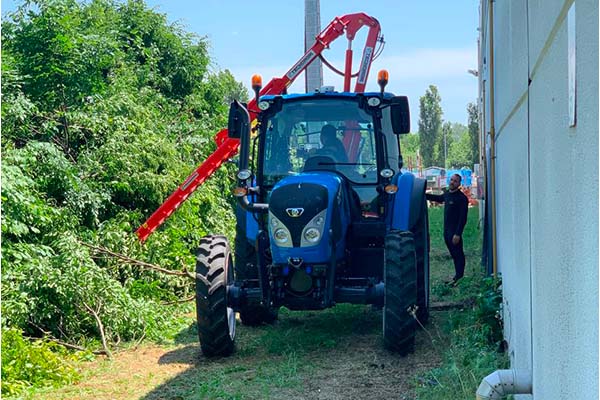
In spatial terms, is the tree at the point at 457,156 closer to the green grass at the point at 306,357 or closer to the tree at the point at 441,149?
the tree at the point at 441,149

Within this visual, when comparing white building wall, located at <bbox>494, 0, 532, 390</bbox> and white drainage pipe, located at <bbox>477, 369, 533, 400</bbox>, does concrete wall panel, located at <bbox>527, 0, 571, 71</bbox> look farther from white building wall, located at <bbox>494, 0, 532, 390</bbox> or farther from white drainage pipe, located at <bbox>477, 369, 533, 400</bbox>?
white drainage pipe, located at <bbox>477, 369, 533, 400</bbox>

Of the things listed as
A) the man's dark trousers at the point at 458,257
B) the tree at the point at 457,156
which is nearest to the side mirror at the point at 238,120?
the man's dark trousers at the point at 458,257

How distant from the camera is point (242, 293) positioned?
23.1ft

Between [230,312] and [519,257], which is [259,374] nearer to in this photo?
[230,312]

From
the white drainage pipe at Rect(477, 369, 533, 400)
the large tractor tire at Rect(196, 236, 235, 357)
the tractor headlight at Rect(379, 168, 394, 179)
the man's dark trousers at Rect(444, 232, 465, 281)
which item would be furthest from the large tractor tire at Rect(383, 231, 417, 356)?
the man's dark trousers at Rect(444, 232, 465, 281)

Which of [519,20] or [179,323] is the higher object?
[519,20]

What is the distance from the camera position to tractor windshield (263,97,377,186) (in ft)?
24.0

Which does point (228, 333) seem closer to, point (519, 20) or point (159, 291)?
point (159, 291)

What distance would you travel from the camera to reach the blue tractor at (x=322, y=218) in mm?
6609

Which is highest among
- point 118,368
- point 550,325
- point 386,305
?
point 550,325

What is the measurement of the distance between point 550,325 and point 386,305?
3677 mm

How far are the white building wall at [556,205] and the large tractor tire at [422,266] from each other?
124 inches

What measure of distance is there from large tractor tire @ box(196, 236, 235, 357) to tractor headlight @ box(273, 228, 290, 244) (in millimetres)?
709

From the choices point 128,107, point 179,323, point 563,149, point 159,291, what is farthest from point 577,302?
point 128,107
